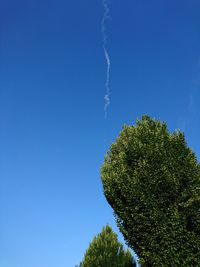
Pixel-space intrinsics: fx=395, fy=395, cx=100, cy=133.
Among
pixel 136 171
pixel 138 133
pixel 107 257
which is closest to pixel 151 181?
pixel 136 171

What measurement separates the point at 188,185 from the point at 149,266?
5.62 meters

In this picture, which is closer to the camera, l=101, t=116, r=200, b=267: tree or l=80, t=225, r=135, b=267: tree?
l=101, t=116, r=200, b=267: tree

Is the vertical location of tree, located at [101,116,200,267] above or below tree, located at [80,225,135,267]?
below

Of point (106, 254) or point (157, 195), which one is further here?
point (106, 254)

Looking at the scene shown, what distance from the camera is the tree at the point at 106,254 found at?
40.3 metres

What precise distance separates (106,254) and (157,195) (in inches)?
721

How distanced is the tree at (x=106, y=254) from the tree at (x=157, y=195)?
15496 millimetres

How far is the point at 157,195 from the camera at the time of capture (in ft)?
82.3

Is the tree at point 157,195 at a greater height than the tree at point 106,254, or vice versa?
the tree at point 106,254

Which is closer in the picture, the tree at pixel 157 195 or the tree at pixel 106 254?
the tree at pixel 157 195

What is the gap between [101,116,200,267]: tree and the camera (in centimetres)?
2388

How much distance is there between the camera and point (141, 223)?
25.0 metres

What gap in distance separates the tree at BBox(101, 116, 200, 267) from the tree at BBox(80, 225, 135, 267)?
50.8ft

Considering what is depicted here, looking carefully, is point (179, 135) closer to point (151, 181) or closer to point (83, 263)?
point (151, 181)
